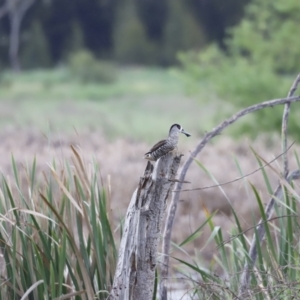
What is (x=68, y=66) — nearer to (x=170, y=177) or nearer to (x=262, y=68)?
(x=262, y=68)

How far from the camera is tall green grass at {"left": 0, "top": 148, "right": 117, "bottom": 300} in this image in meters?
2.72

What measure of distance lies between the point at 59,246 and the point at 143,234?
0.43m

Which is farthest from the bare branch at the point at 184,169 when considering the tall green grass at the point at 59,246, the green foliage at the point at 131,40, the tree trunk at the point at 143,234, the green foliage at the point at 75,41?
the green foliage at the point at 75,41

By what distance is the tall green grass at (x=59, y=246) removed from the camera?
2.72 m

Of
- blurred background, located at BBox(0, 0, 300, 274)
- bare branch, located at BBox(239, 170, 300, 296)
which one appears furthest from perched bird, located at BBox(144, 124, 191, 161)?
blurred background, located at BBox(0, 0, 300, 274)

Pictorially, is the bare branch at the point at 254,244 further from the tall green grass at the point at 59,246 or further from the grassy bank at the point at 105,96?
the grassy bank at the point at 105,96

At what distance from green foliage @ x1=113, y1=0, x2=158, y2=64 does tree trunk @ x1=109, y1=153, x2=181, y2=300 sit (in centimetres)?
3802

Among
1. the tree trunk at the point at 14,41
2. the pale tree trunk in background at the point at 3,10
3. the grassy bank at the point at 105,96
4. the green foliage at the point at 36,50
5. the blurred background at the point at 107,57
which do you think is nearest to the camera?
the blurred background at the point at 107,57

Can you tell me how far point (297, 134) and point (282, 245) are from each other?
46.2 ft

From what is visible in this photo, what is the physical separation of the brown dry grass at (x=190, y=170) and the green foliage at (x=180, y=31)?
76.9 feet

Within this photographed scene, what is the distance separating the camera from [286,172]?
301 cm

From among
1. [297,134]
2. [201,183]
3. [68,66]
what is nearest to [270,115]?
[297,134]

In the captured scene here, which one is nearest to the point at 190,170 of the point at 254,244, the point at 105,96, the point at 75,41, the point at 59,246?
the point at 254,244

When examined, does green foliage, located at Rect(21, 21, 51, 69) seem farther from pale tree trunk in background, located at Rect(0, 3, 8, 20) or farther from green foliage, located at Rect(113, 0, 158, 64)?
green foliage, located at Rect(113, 0, 158, 64)
